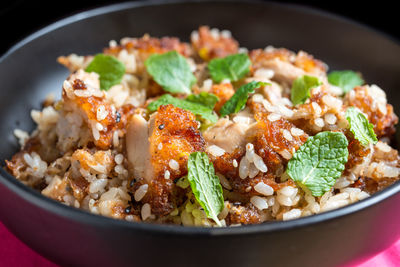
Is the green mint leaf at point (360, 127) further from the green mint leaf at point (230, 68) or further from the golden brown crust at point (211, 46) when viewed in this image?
the golden brown crust at point (211, 46)

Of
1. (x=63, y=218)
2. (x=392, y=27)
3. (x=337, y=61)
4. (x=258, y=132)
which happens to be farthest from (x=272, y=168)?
(x=392, y=27)

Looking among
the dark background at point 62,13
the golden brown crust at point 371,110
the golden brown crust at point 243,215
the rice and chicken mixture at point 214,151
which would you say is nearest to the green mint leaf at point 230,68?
the rice and chicken mixture at point 214,151

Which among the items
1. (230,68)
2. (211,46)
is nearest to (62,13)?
(211,46)

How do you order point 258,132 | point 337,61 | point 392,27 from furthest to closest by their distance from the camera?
1. point 392,27
2. point 337,61
3. point 258,132

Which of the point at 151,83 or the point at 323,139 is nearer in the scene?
the point at 323,139

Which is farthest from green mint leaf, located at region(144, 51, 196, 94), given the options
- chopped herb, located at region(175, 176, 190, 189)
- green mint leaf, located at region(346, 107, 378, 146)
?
green mint leaf, located at region(346, 107, 378, 146)

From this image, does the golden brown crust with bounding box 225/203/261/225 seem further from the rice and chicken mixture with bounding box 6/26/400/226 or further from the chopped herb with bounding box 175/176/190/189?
the chopped herb with bounding box 175/176/190/189

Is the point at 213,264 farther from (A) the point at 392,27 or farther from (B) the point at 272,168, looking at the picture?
(A) the point at 392,27
